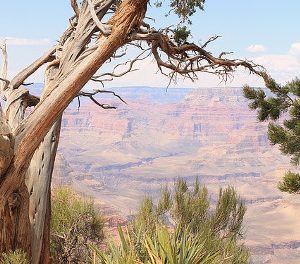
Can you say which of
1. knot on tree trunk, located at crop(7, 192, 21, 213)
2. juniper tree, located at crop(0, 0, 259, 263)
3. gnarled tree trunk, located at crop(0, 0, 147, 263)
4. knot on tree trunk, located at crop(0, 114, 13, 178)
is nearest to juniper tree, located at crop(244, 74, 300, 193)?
juniper tree, located at crop(0, 0, 259, 263)

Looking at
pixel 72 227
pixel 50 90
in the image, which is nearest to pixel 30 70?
pixel 50 90

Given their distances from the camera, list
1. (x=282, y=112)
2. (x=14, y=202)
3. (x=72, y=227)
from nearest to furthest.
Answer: (x=14, y=202) < (x=72, y=227) < (x=282, y=112)

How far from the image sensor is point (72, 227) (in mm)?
9188

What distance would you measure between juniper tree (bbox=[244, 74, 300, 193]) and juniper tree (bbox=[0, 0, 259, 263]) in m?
2.51

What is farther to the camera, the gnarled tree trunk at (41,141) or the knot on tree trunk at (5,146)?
the gnarled tree trunk at (41,141)

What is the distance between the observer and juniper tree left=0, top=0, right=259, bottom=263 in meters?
5.30

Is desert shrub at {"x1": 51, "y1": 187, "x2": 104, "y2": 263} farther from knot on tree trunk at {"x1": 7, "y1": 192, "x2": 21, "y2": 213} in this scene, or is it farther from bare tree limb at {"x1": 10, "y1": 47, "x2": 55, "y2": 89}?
bare tree limb at {"x1": 10, "y1": 47, "x2": 55, "y2": 89}

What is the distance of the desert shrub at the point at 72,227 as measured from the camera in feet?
28.5

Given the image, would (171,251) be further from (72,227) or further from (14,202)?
(72,227)

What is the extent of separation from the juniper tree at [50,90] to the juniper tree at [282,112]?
8.23 ft

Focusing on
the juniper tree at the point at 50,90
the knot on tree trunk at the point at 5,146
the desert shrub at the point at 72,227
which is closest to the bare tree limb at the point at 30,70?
the juniper tree at the point at 50,90

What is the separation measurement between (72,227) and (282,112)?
471 centimetres

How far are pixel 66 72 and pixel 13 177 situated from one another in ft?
4.29

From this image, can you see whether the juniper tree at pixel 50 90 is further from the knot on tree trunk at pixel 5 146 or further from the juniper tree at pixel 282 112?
the juniper tree at pixel 282 112
